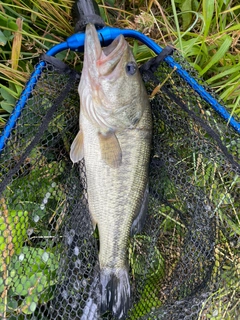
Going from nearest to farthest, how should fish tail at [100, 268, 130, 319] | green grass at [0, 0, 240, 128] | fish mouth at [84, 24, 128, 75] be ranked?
1. fish mouth at [84, 24, 128, 75]
2. fish tail at [100, 268, 130, 319]
3. green grass at [0, 0, 240, 128]

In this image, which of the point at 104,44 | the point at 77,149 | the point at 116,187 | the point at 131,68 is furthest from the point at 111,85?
the point at 116,187

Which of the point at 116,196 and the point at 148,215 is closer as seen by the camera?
the point at 116,196

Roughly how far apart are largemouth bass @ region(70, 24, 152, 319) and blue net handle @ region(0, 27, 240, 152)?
102 mm

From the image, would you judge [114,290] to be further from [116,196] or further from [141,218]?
[116,196]

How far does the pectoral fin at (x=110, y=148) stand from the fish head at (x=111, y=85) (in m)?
0.04

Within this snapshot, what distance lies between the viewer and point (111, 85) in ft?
6.52

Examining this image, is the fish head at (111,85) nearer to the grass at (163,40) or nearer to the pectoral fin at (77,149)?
the pectoral fin at (77,149)

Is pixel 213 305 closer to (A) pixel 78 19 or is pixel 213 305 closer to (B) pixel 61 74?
(B) pixel 61 74

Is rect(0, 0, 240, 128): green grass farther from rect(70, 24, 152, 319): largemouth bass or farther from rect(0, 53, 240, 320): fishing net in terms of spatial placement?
rect(70, 24, 152, 319): largemouth bass

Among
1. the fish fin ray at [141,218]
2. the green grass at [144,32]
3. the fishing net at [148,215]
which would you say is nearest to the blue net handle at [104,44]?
the fishing net at [148,215]

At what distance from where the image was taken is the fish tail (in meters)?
2.14

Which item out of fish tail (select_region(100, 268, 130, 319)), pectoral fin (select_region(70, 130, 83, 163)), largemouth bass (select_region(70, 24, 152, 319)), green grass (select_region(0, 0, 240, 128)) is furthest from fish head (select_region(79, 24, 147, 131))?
fish tail (select_region(100, 268, 130, 319))

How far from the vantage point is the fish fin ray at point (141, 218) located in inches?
84.4

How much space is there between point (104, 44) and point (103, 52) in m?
0.15
